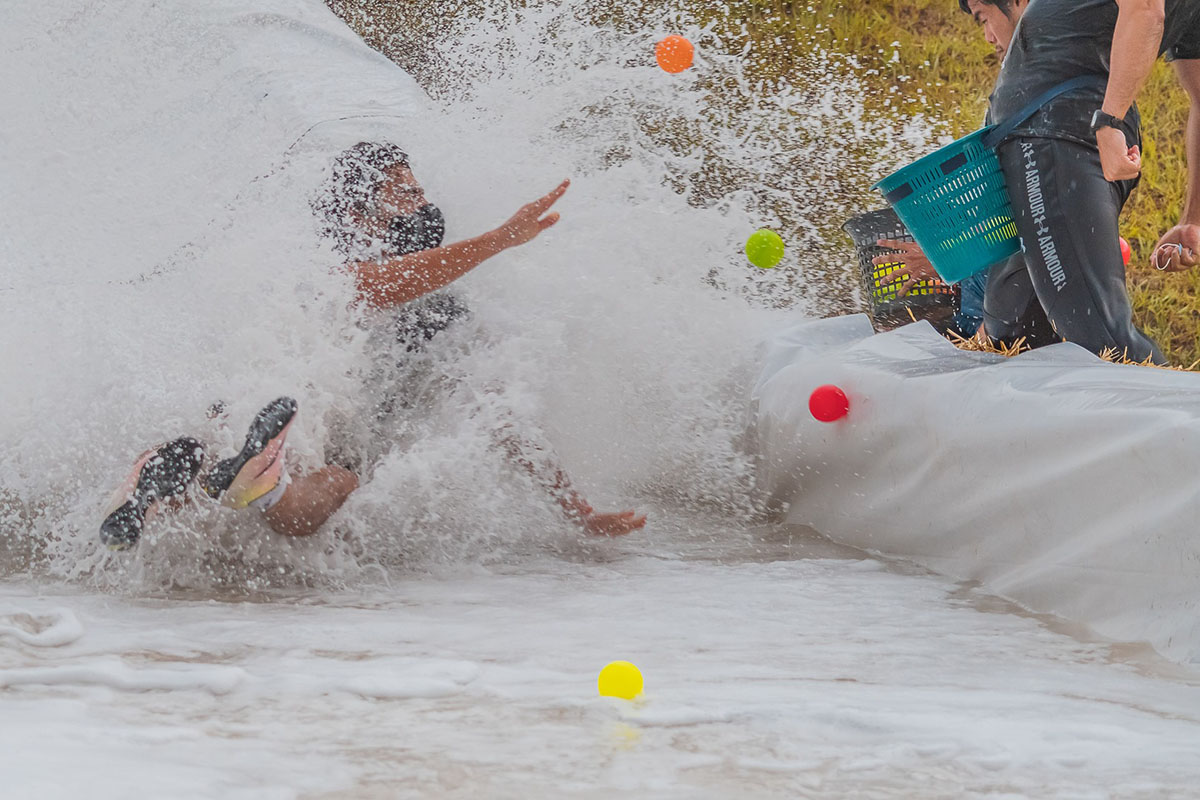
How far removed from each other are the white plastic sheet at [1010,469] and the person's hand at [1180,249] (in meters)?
0.43

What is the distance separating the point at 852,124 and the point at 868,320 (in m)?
1.90

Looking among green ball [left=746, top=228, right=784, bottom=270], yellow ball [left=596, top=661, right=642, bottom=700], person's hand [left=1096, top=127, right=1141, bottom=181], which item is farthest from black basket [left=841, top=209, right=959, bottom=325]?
yellow ball [left=596, top=661, right=642, bottom=700]

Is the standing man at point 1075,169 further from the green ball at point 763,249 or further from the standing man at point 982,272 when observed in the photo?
the green ball at point 763,249

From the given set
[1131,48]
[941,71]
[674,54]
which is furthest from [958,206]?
[941,71]

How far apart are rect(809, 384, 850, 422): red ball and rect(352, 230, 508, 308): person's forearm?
79 centimetres

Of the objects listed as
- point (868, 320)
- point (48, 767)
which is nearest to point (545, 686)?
point (48, 767)

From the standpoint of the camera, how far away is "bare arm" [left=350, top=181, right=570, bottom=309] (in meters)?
2.12

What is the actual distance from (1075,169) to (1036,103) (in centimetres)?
15

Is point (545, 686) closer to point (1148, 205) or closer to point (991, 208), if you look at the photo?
point (991, 208)

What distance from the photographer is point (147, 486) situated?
183 centimetres

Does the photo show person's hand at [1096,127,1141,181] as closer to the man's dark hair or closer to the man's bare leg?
the man's dark hair

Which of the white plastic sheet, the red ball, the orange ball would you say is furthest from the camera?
the orange ball

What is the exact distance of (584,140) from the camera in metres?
3.12

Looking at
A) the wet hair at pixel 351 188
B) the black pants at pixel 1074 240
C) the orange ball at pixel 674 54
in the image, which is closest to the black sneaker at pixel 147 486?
the wet hair at pixel 351 188
